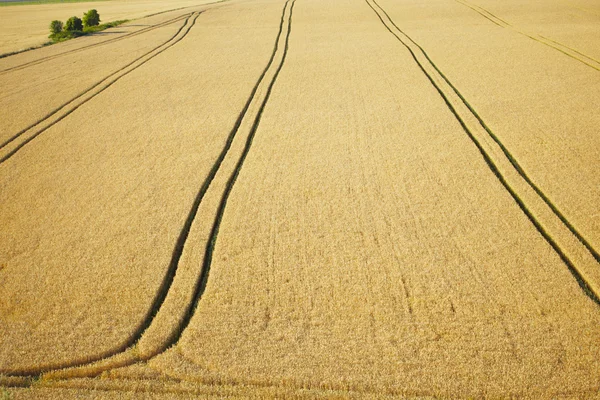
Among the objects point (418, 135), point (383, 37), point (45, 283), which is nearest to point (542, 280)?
point (418, 135)

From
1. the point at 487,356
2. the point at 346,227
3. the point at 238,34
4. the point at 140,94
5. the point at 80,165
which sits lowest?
the point at 487,356

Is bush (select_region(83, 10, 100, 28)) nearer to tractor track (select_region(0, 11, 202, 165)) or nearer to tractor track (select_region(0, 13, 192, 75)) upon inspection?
tractor track (select_region(0, 13, 192, 75))

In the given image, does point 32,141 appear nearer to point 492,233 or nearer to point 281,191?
point 281,191

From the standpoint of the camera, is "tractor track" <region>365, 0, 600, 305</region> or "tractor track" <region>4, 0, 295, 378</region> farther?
"tractor track" <region>365, 0, 600, 305</region>

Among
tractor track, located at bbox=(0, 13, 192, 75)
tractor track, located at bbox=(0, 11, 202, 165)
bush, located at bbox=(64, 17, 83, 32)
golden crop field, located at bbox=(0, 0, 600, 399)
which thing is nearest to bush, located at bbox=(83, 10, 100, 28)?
bush, located at bbox=(64, 17, 83, 32)

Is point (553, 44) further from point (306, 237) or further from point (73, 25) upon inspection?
point (73, 25)
